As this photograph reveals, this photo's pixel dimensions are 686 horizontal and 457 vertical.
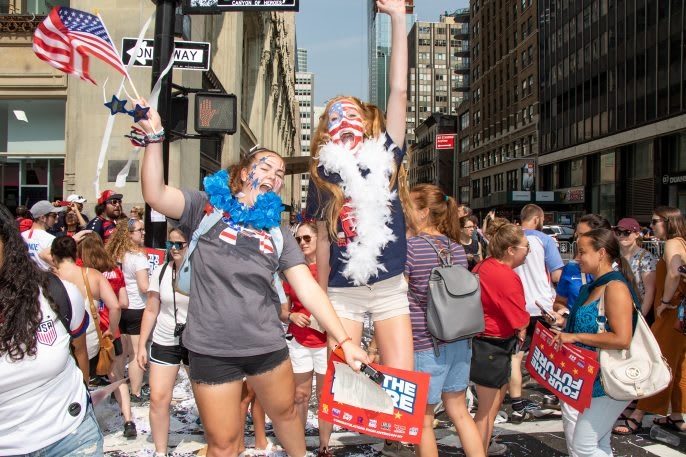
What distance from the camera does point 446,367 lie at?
11.7 feet

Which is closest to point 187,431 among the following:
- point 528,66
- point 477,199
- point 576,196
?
point 576,196

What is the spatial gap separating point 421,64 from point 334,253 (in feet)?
512

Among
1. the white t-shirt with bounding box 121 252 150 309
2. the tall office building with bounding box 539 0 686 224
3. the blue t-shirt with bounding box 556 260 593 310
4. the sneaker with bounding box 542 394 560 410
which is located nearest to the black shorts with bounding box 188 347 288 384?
the blue t-shirt with bounding box 556 260 593 310

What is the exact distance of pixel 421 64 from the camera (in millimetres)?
152250

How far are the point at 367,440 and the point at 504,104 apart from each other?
69.2 meters

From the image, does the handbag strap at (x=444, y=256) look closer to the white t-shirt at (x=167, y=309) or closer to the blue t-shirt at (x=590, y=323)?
the blue t-shirt at (x=590, y=323)

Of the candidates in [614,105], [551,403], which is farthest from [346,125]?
[614,105]

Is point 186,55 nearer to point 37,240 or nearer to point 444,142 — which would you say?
point 37,240

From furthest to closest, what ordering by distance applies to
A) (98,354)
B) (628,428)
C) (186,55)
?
(186,55) < (628,428) < (98,354)

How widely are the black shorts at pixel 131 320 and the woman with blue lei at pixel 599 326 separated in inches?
166

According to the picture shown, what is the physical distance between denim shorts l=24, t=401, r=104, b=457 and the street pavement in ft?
7.64

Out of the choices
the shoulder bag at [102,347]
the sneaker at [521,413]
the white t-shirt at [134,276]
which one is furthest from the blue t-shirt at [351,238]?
the white t-shirt at [134,276]

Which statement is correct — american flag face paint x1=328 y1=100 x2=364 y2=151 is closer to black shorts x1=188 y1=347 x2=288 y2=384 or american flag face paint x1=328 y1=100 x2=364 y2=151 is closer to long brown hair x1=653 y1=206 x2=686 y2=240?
black shorts x1=188 y1=347 x2=288 y2=384

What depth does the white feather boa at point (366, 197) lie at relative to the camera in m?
3.13
